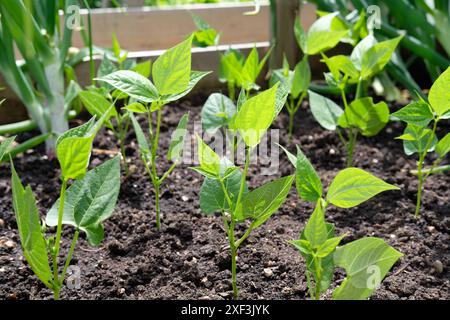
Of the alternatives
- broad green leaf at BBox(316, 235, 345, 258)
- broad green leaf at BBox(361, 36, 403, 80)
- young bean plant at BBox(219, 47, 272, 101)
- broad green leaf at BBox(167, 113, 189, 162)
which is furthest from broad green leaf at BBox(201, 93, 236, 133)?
broad green leaf at BBox(316, 235, 345, 258)

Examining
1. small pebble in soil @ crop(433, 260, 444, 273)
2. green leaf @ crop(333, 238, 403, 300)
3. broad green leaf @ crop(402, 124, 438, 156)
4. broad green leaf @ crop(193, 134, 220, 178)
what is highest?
broad green leaf @ crop(193, 134, 220, 178)

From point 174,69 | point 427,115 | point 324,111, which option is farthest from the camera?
point 324,111

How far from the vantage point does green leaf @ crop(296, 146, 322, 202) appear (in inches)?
30.9

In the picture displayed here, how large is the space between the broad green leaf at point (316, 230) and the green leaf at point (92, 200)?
267 mm

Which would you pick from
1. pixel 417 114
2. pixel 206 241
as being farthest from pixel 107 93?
pixel 417 114

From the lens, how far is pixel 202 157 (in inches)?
29.3

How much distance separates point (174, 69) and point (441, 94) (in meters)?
0.38

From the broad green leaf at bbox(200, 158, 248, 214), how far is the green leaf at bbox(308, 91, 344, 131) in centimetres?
43

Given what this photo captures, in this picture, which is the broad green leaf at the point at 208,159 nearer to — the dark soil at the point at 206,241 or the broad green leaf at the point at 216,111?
the dark soil at the point at 206,241

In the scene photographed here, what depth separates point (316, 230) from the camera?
2.31ft

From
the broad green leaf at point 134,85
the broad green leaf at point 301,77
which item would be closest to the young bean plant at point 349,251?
the broad green leaf at point 134,85

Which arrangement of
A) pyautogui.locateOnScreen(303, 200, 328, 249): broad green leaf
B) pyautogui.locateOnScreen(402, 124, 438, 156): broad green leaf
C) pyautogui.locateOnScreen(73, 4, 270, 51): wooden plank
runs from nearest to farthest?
pyautogui.locateOnScreen(303, 200, 328, 249): broad green leaf, pyautogui.locateOnScreen(402, 124, 438, 156): broad green leaf, pyautogui.locateOnScreen(73, 4, 270, 51): wooden plank

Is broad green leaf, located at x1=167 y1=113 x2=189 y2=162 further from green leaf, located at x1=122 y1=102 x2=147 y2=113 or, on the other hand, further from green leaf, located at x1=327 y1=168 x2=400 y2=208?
green leaf, located at x1=327 y1=168 x2=400 y2=208

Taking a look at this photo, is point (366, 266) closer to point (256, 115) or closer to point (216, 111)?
point (256, 115)
